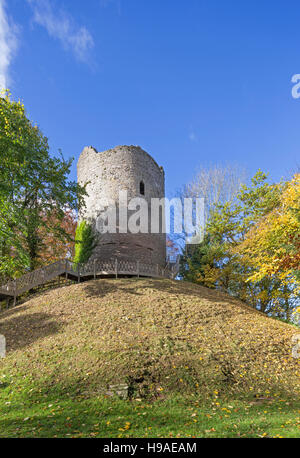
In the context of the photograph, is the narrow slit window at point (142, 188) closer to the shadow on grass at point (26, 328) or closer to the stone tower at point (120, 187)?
the stone tower at point (120, 187)

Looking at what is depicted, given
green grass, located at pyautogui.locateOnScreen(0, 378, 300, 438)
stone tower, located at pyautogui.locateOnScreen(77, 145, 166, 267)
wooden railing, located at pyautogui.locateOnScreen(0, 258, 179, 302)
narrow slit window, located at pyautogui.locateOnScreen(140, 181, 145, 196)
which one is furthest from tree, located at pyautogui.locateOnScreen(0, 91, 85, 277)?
green grass, located at pyautogui.locateOnScreen(0, 378, 300, 438)

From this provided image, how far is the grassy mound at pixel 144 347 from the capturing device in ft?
22.5

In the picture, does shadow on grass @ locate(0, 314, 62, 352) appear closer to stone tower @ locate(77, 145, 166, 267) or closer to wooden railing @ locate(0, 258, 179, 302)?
wooden railing @ locate(0, 258, 179, 302)

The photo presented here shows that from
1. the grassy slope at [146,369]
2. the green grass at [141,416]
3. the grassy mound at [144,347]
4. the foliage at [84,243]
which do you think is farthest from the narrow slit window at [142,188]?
the green grass at [141,416]

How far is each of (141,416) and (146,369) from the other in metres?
1.79

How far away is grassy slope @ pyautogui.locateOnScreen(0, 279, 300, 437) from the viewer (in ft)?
16.8

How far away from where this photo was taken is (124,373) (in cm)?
700

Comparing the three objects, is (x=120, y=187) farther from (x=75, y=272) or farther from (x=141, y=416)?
(x=141, y=416)

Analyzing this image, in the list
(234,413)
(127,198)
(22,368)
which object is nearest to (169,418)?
(234,413)

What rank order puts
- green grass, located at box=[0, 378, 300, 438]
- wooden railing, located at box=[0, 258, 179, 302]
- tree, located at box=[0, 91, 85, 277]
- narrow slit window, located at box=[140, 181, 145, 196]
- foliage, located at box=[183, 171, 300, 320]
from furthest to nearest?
narrow slit window, located at box=[140, 181, 145, 196], foliage, located at box=[183, 171, 300, 320], wooden railing, located at box=[0, 258, 179, 302], tree, located at box=[0, 91, 85, 277], green grass, located at box=[0, 378, 300, 438]

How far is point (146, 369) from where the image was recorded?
720cm

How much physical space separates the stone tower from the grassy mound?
18.6 feet

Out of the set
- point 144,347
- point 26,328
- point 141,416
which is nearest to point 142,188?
point 26,328

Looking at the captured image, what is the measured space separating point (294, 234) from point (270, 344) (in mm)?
3956
